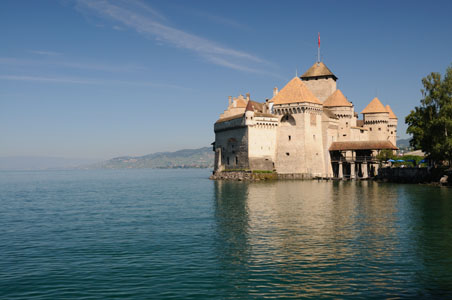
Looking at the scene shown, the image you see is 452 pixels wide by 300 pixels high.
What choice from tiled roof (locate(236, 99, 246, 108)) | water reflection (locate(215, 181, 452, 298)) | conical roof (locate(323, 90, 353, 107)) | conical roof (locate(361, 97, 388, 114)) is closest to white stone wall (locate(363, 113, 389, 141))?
conical roof (locate(361, 97, 388, 114))

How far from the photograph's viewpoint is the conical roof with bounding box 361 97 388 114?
3399 inches

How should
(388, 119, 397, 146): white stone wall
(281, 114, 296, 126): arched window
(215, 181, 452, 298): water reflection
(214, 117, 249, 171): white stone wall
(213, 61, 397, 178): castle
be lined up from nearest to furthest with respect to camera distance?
(215, 181, 452, 298): water reflection, (213, 61, 397, 178): castle, (281, 114, 296, 126): arched window, (214, 117, 249, 171): white stone wall, (388, 119, 397, 146): white stone wall

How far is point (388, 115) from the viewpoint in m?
88.2

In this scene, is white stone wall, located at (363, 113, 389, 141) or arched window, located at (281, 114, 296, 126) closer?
arched window, located at (281, 114, 296, 126)

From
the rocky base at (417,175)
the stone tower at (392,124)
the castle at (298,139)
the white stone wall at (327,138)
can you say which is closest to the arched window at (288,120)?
the castle at (298,139)

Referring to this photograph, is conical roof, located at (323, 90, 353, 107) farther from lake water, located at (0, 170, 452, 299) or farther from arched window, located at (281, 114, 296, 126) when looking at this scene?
lake water, located at (0, 170, 452, 299)

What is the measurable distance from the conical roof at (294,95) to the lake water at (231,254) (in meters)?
42.2

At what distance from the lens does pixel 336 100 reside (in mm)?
82125

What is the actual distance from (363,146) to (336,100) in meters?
12.2

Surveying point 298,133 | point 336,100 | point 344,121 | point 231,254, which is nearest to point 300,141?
point 298,133

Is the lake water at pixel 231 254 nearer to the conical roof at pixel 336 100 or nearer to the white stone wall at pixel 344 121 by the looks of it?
the white stone wall at pixel 344 121

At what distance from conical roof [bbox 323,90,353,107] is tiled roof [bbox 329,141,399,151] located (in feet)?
27.0

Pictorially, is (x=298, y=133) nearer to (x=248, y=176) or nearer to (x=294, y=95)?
(x=294, y=95)

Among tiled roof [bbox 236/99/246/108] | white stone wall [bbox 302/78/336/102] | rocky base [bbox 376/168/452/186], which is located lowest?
rocky base [bbox 376/168/452/186]
